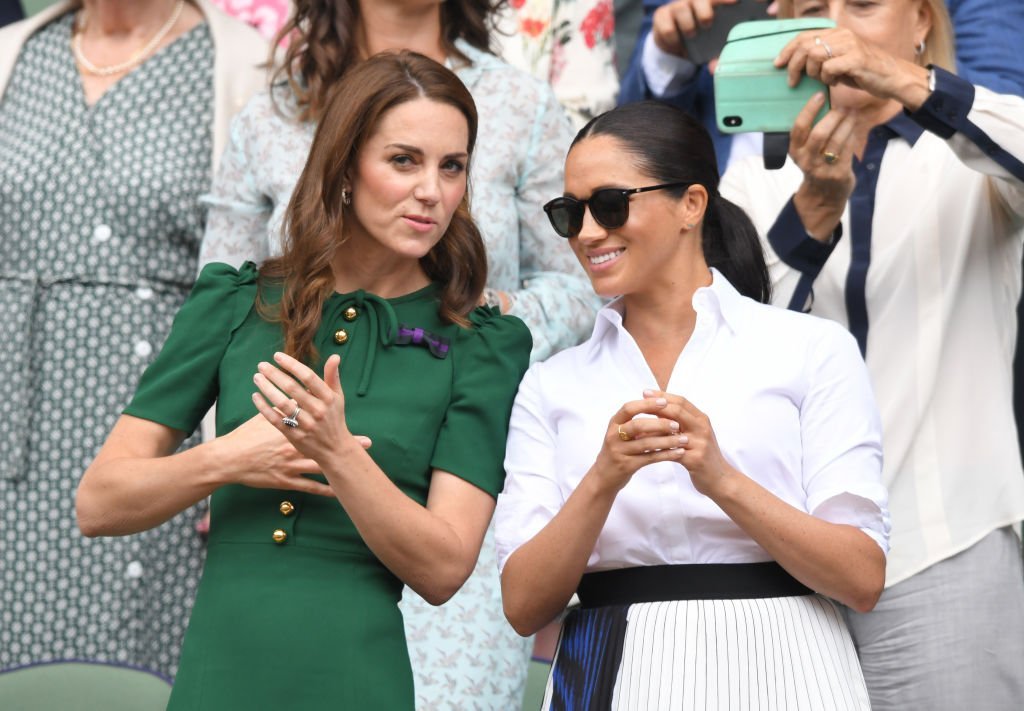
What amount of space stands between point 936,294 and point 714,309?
0.83 metres

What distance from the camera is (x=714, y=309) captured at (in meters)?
2.97

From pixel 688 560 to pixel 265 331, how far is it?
86cm

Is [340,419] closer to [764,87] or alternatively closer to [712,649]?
[712,649]

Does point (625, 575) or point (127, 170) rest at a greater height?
point (127, 170)

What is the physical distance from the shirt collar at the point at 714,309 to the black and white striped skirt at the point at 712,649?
1.51 ft

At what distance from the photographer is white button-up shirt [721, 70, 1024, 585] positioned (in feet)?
11.2

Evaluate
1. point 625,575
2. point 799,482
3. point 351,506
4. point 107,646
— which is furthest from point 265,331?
point 107,646

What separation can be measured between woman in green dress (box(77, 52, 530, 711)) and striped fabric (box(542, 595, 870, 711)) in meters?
0.33

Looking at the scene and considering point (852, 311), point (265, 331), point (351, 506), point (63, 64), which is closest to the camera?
point (351, 506)

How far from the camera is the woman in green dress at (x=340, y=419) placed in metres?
2.76

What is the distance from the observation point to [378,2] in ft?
13.1

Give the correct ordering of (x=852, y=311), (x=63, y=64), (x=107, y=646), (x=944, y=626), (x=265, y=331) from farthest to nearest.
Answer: (x=63, y=64), (x=107, y=646), (x=852, y=311), (x=944, y=626), (x=265, y=331)

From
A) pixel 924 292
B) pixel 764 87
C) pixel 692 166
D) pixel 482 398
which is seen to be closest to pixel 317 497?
pixel 482 398

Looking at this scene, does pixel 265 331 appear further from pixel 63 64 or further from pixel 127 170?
pixel 63 64
